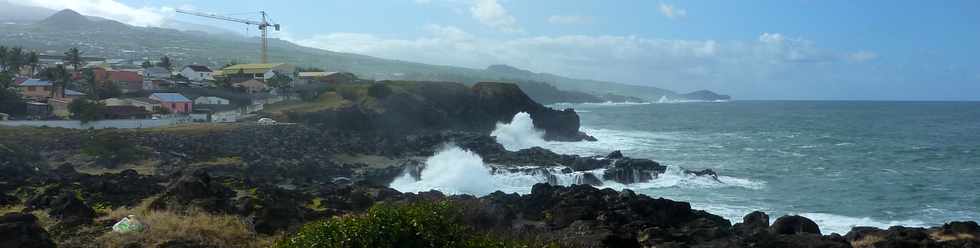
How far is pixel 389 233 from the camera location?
9359 millimetres

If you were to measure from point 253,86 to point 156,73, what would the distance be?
545 inches

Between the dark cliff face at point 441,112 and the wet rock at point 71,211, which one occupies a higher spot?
the wet rock at point 71,211

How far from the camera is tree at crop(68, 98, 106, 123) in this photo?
47031 millimetres

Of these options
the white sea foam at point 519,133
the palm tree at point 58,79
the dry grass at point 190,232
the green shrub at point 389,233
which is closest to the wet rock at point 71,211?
the dry grass at point 190,232

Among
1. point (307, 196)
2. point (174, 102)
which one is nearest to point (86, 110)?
point (174, 102)

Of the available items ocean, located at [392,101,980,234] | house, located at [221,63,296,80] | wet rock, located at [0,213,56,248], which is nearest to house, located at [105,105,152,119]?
ocean, located at [392,101,980,234]

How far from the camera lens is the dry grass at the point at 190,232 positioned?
1383 cm

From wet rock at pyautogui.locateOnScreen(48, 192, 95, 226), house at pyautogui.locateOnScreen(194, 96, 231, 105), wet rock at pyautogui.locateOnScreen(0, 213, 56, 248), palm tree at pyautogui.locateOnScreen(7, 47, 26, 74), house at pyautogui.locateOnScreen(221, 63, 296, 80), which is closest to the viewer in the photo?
wet rock at pyautogui.locateOnScreen(0, 213, 56, 248)

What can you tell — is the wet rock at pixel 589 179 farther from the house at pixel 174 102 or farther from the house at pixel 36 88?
the house at pixel 36 88

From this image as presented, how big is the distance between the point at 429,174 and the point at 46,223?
2766 cm

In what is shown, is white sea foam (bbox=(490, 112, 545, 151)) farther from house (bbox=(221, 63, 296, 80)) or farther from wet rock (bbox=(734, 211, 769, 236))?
wet rock (bbox=(734, 211, 769, 236))

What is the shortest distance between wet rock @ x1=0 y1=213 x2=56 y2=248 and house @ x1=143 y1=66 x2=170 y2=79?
68493mm

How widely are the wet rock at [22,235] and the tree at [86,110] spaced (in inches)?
1476

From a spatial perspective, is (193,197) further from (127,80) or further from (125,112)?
(127,80)
